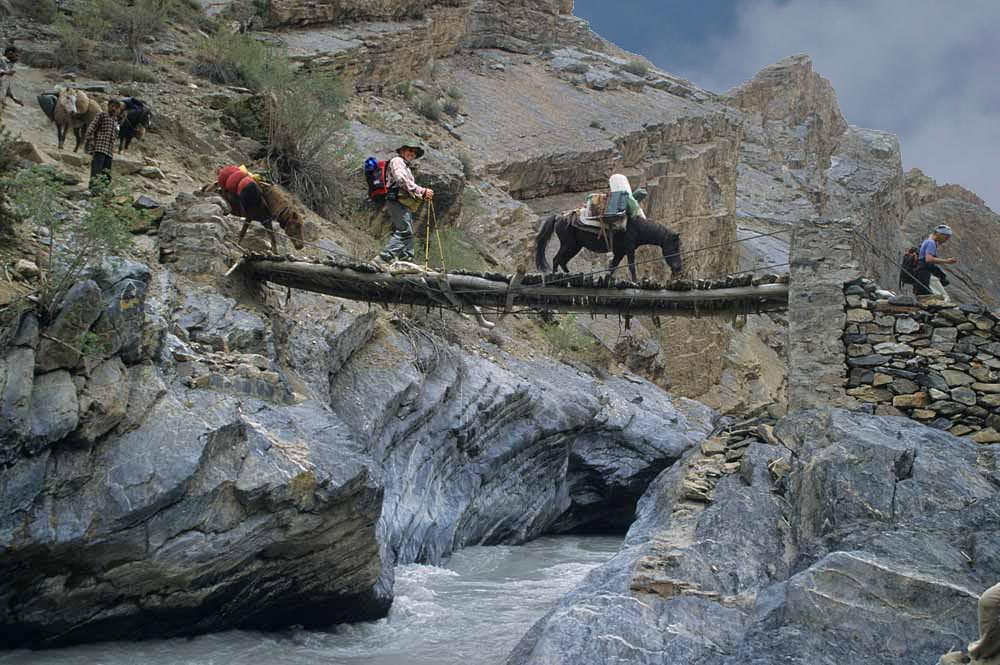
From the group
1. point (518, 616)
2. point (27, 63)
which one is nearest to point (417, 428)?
point (518, 616)

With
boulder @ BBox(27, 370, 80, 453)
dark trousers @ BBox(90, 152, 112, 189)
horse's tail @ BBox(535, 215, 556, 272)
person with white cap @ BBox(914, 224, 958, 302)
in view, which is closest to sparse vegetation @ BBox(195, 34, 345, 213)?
dark trousers @ BBox(90, 152, 112, 189)

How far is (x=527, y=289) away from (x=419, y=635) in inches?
154

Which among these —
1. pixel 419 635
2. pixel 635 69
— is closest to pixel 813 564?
pixel 419 635

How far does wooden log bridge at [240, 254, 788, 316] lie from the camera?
10906mm

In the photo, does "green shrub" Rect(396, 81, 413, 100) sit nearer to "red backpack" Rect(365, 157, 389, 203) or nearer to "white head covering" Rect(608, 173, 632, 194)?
"red backpack" Rect(365, 157, 389, 203)

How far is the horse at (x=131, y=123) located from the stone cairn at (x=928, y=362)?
1022 cm

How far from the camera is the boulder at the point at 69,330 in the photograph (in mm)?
8430

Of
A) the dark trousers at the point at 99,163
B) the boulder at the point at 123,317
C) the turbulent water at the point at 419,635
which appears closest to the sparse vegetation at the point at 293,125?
the dark trousers at the point at 99,163

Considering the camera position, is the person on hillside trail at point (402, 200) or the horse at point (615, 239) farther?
the person on hillside trail at point (402, 200)

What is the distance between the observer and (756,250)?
32.7 metres

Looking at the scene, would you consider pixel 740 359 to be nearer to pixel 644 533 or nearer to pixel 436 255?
pixel 436 255

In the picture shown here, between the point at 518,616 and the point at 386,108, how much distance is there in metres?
16.3

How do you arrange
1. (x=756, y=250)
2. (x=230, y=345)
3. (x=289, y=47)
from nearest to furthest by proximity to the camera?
(x=230, y=345), (x=289, y=47), (x=756, y=250)

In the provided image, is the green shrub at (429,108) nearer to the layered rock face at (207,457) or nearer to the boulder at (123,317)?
the layered rock face at (207,457)
